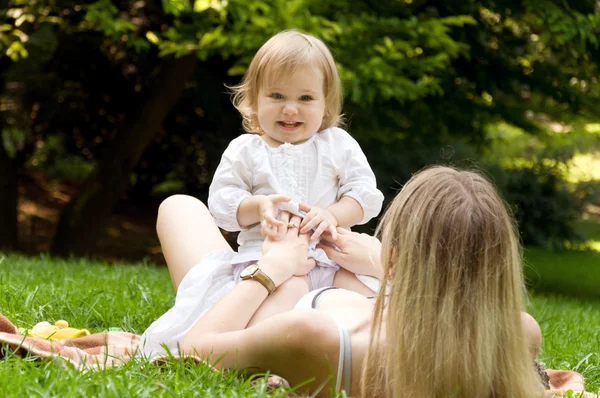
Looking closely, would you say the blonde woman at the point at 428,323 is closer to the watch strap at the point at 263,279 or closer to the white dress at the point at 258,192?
the watch strap at the point at 263,279

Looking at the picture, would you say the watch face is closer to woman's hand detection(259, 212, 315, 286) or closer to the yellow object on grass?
woman's hand detection(259, 212, 315, 286)

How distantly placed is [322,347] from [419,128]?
7.04 metres

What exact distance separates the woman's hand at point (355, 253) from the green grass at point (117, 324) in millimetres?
720

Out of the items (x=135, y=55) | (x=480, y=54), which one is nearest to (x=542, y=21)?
(x=480, y=54)

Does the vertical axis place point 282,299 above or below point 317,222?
below

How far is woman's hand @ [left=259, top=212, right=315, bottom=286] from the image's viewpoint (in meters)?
2.81

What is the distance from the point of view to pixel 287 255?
9.37ft

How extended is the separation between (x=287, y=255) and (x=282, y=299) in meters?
0.15

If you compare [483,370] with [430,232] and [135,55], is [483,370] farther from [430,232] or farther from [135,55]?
[135,55]

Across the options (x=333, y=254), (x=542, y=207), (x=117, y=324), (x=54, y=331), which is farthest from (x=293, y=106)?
(x=542, y=207)

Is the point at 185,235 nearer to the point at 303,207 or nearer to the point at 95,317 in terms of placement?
the point at 303,207

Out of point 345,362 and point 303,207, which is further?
point 303,207

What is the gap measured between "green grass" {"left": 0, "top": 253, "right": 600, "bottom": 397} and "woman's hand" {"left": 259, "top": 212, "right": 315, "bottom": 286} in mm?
441

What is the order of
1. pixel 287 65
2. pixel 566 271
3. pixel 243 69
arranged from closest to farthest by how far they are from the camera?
pixel 287 65 < pixel 243 69 < pixel 566 271
